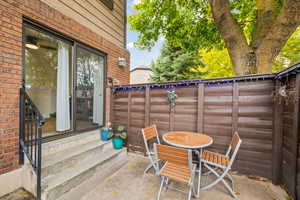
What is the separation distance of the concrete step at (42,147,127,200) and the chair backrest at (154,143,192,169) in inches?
59.5

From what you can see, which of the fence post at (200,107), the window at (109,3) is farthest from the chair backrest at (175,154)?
the window at (109,3)

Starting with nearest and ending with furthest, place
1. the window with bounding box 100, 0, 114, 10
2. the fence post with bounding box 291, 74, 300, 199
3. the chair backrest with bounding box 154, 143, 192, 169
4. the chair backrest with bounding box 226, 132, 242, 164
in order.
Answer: the chair backrest with bounding box 154, 143, 192, 169 → the fence post with bounding box 291, 74, 300, 199 → the chair backrest with bounding box 226, 132, 242, 164 → the window with bounding box 100, 0, 114, 10

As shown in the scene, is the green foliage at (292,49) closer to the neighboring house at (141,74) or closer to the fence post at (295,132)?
the fence post at (295,132)

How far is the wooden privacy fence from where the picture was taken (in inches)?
77.5

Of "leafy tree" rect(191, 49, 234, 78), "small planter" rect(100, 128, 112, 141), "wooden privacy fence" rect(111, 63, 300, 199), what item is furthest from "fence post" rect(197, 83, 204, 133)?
"leafy tree" rect(191, 49, 234, 78)

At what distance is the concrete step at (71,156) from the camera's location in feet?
6.63

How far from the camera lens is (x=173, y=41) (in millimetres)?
5281

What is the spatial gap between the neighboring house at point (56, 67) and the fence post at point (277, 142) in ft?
12.1

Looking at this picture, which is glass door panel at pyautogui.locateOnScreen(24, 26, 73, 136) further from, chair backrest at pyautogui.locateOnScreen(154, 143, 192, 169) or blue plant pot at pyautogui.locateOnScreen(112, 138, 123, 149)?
chair backrest at pyautogui.locateOnScreen(154, 143, 192, 169)

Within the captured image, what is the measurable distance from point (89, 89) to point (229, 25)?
4.07 m

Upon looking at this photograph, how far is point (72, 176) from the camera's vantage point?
2.01 meters

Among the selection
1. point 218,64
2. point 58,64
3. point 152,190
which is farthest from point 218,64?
point 58,64

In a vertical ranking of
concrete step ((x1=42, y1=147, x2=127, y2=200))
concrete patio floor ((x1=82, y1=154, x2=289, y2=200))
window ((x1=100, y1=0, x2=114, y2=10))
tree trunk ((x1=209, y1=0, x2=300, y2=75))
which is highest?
window ((x1=100, y1=0, x2=114, y2=10))

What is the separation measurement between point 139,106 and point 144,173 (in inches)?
64.8
